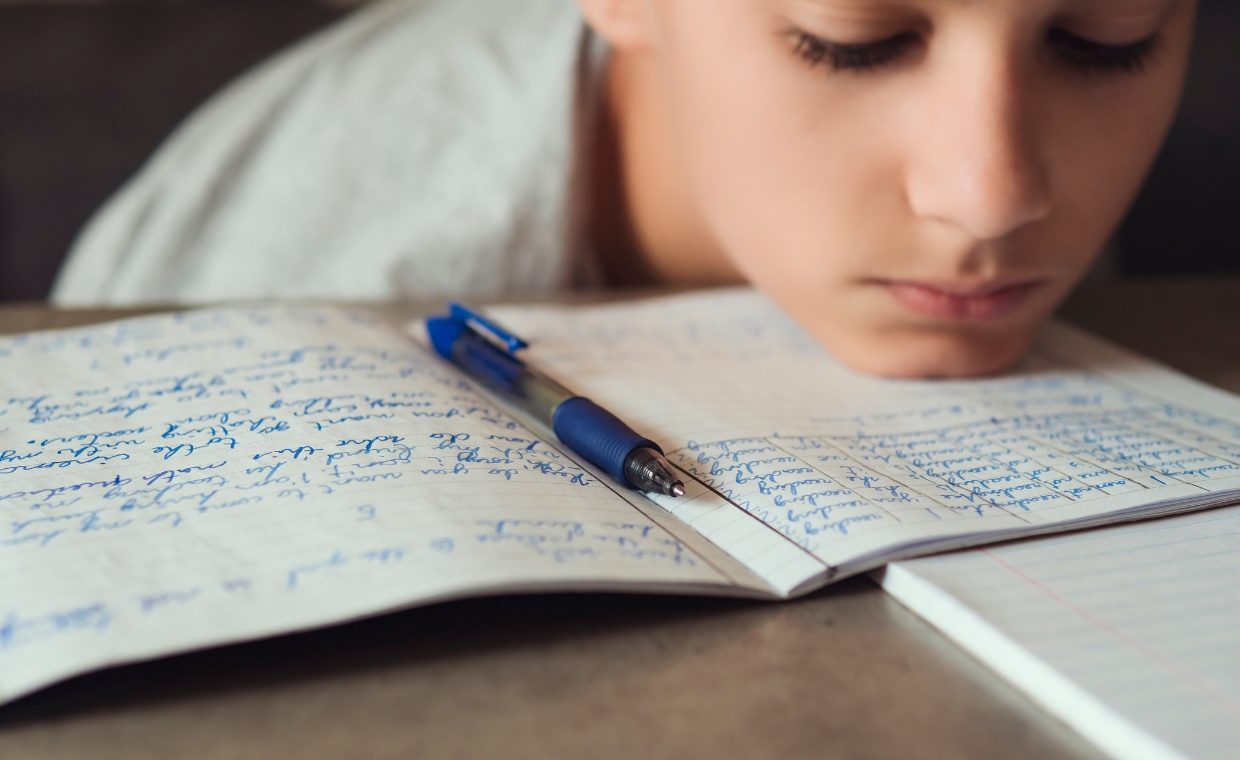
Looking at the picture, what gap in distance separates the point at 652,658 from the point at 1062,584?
6.3 inches

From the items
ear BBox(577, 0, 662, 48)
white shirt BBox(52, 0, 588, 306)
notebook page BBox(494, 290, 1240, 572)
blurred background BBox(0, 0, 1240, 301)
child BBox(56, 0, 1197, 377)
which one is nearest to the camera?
notebook page BBox(494, 290, 1240, 572)

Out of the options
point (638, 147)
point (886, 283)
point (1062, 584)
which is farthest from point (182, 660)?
point (638, 147)

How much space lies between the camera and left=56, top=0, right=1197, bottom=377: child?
582 mm

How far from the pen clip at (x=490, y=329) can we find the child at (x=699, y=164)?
0.16m

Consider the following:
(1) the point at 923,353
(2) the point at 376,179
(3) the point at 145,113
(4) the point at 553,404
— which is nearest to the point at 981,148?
(1) the point at 923,353

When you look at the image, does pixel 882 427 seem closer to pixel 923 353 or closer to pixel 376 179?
pixel 923 353

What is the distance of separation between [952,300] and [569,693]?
38 cm

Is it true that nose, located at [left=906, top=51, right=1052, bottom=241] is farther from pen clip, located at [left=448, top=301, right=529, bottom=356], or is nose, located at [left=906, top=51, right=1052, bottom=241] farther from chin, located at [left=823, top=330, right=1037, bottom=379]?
pen clip, located at [left=448, top=301, right=529, bottom=356]

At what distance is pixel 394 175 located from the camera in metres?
1.02

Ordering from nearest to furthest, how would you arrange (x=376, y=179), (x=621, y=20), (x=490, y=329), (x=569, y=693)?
(x=569, y=693)
(x=490, y=329)
(x=621, y=20)
(x=376, y=179)

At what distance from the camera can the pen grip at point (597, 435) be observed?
0.50 m

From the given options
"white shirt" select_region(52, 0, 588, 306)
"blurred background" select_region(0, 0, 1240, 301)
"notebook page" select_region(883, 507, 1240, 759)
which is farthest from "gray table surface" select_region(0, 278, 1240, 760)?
"blurred background" select_region(0, 0, 1240, 301)

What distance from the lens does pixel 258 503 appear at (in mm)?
439

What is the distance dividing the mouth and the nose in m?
0.07
